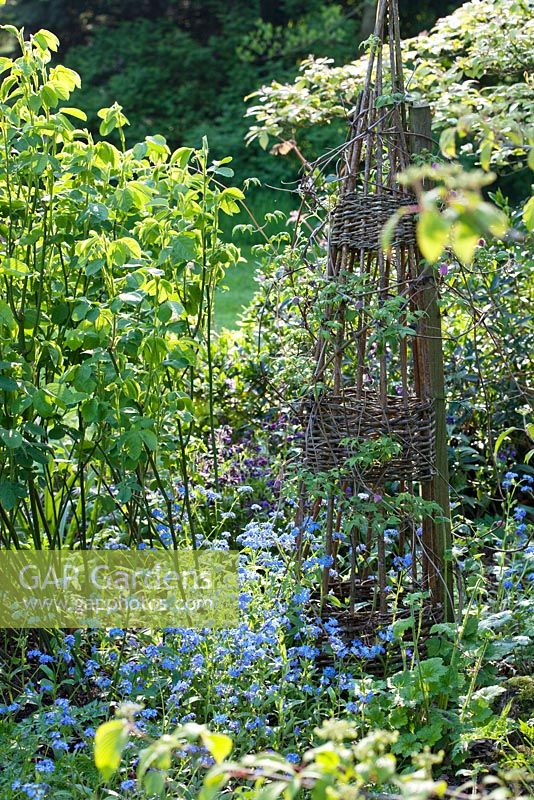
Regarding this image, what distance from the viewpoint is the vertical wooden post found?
3014 mm

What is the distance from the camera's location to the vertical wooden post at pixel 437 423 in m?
3.01

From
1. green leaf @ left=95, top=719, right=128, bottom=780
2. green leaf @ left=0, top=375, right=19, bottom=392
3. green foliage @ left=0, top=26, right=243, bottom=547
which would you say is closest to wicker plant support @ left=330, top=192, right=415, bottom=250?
green foliage @ left=0, top=26, right=243, bottom=547

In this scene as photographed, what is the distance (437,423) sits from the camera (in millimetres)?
3104

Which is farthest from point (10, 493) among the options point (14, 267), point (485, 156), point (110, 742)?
point (485, 156)

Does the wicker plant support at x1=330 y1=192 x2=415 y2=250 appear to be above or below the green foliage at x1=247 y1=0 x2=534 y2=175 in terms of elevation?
below

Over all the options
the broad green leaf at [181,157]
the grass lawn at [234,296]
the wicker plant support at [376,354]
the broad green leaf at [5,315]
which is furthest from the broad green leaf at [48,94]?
the grass lawn at [234,296]

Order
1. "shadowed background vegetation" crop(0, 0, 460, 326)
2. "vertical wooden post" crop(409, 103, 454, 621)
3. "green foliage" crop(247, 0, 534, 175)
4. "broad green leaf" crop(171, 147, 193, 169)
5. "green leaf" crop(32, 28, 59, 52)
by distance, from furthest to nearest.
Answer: "shadowed background vegetation" crop(0, 0, 460, 326)
"green foliage" crop(247, 0, 534, 175)
"vertical wooden post" crop(409, 103, 454, 621)
"broad green leaf" crop(171, 147, 193, 169)
"green leaf" crop(32, 28, 59, 52)

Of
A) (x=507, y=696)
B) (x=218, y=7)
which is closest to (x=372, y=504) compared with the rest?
(x=507, y=696)

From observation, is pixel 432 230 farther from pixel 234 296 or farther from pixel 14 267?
pixel 234 296

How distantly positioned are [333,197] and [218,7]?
12935 millimetres

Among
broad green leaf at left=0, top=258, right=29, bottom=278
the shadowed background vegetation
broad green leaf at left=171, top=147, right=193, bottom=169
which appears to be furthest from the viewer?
the shadowed background vegetation

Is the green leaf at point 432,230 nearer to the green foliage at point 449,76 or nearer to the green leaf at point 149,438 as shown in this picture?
the green leaf at point 149,438

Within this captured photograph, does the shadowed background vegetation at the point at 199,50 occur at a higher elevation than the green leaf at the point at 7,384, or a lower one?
higher

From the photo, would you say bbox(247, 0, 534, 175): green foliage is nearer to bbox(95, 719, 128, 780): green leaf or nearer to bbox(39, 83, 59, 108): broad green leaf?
bbox(39, 83, 59, 108): broad green leaf
